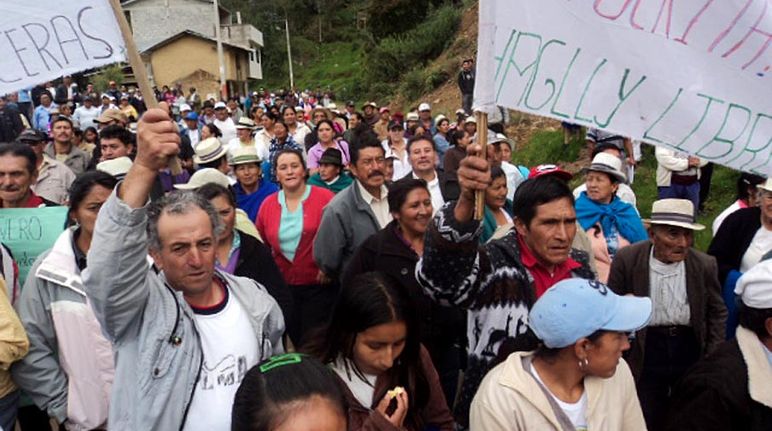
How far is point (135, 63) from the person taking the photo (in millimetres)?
2398

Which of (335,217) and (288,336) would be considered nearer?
(288,336)

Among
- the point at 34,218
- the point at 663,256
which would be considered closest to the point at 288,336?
the point at 34,218

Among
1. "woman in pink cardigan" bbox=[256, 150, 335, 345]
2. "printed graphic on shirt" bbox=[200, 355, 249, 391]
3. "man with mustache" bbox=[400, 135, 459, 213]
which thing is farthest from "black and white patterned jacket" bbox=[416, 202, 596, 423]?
"man with mustache" bbox=[400, 135, 459, 213]

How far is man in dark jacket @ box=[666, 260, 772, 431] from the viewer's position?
8.51ft

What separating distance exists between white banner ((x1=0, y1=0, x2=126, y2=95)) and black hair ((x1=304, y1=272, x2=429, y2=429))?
1.30m

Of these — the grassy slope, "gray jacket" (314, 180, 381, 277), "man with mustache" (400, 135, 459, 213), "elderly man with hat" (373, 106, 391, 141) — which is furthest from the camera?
"elderly man with hat" (373, 106, 391, 141)

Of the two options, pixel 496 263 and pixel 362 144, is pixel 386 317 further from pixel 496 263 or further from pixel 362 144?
pixel 362 144

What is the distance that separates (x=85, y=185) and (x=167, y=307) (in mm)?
1428

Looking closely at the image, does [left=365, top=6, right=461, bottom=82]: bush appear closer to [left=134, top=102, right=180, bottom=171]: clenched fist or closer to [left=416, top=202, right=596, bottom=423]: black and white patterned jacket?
[left=416, top=202, right=596, bottom=423]: black and white patterned jacket

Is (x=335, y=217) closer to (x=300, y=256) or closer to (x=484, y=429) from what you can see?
(x=300, y=256)

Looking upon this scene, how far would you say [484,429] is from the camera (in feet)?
8.12

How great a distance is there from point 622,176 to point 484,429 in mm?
3166

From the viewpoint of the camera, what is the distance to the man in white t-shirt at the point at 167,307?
6.86 feet

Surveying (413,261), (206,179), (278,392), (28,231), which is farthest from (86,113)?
(278,392)
